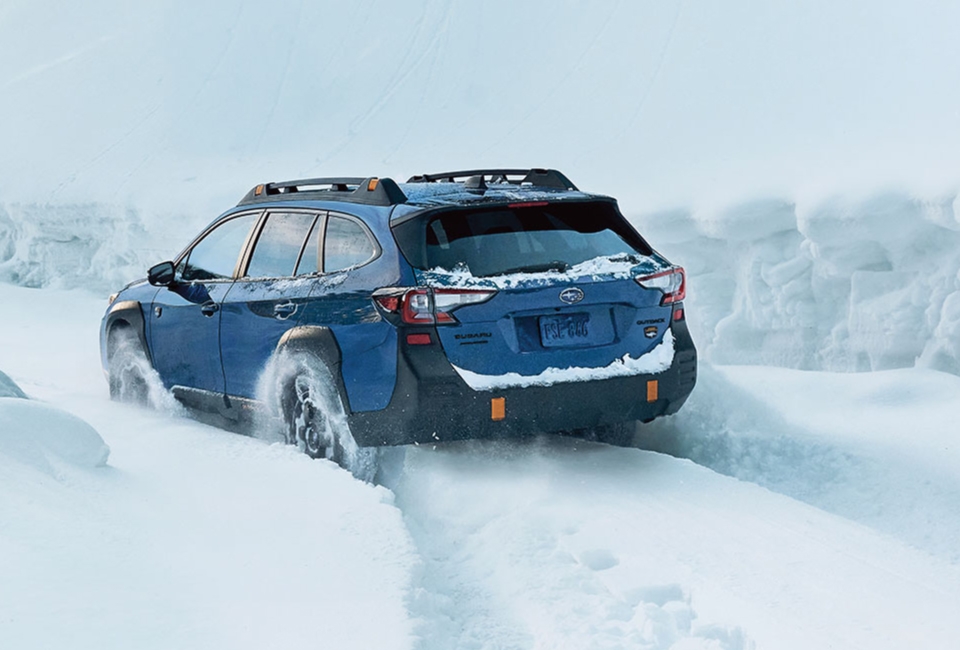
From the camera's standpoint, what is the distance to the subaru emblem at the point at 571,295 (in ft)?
18.9

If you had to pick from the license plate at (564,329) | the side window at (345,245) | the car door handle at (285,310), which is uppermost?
the side window at (345,245)

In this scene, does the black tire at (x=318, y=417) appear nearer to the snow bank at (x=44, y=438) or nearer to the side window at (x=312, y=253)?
the side window at (x=312, y=253)

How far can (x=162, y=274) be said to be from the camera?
738cm

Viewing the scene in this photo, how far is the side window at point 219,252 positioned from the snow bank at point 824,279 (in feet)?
16.0

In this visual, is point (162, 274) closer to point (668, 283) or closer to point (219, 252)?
point (219, 252)

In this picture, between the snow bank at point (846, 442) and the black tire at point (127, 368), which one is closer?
the snow bank at point (846, 442)

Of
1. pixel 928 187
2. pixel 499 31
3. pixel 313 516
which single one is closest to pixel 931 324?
pixel 928 187

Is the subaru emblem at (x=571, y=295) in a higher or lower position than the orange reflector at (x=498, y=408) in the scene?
higher

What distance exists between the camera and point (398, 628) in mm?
3959

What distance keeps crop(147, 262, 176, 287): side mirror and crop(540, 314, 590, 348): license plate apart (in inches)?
105

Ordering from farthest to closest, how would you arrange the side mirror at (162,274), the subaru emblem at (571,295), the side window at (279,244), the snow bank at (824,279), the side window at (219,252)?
1. the snow bank at (824,279)
2. the side mirror at (162,274)
3. the side window at (219,252)
4. the side window at (279,244)
5. the subaru emblem at (571,295)

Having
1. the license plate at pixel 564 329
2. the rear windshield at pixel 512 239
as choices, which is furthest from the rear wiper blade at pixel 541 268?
the license plate at pixel 564 329

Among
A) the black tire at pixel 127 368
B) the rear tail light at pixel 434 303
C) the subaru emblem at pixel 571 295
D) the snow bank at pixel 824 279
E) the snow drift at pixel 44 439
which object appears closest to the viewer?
the snow drift at pixel 44 439

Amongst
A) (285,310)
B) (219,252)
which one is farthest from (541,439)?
(219,252)
